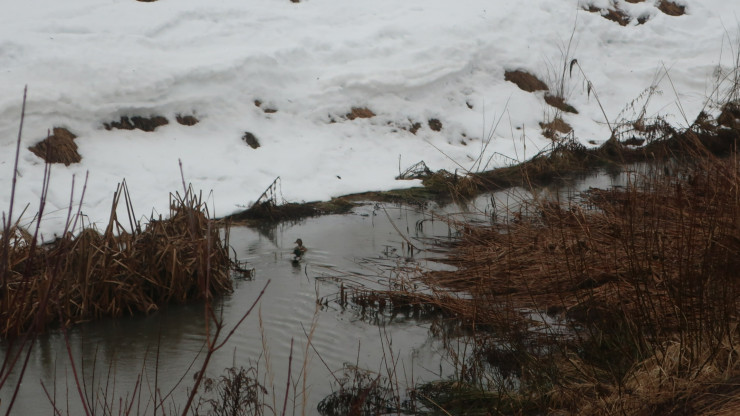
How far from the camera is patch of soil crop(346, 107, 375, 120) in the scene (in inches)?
415

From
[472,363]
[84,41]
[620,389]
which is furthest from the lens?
[84,41]

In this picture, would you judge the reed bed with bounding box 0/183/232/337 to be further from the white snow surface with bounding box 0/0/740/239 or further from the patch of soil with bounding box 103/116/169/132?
the patch of soil with bounding box 103/116/169/132

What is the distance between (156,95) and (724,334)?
764 cm

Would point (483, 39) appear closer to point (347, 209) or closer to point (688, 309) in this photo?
point (347, 209)

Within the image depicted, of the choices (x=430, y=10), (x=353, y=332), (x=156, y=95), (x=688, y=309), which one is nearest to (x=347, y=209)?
(x=156, y=95)

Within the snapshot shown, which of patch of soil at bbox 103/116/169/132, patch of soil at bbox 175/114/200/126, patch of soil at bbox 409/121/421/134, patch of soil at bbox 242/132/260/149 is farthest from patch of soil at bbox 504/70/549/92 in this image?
patch of soil at bbox 103/116/169/132

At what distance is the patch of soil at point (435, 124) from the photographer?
10.9 meters

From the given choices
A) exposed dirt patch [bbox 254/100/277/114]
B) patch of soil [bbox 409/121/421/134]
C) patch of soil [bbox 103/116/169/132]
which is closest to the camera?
patch of soil [bbox 103/116/169/132]

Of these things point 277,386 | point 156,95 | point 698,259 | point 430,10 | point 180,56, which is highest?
point 430,10

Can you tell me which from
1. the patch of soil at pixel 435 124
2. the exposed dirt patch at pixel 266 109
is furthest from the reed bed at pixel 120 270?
the patch of soil at pixel 435 124

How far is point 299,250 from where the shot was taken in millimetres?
6770

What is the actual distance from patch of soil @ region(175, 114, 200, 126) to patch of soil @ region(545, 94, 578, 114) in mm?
5455

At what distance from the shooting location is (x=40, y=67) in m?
9.23

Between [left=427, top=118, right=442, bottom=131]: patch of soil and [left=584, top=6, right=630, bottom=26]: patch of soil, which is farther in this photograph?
[left=584, top=6, right=630, bottom=26]: patch of soil
